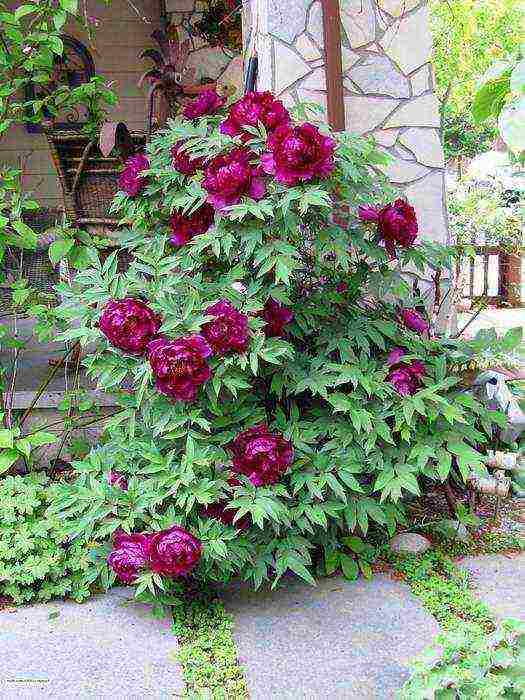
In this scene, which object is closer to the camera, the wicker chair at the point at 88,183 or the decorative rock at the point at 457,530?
the decorative rock at the point at 457,530

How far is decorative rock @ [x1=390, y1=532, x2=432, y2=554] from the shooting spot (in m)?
2.70

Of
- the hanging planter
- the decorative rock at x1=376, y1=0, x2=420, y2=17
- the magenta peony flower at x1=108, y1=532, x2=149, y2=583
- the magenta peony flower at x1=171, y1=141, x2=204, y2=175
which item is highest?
the hanging planter

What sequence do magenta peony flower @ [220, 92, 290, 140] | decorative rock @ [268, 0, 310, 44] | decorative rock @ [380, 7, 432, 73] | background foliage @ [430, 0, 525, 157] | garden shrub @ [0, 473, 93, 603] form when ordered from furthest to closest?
background foliage @ [430, 0, 525, 157] < decorative rock @ [380, 7, 432, 73] < decorative rock @ [268, 0, 310, 44] < garden shrub @ [0, 473, 93, 603] < magenta peony flower @ [220, 92, 290, 140]

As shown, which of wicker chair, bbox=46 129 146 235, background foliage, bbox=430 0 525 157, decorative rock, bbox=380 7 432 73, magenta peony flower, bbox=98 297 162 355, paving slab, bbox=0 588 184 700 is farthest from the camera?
background foliage, bbox=430 0 525 157

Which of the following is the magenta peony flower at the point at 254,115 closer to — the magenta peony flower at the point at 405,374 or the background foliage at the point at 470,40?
the magenta peony flower at the point at 405,374

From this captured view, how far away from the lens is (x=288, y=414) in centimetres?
259

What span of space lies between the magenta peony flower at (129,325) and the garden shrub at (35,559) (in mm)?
659

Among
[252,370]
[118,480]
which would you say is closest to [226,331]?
[252,370]

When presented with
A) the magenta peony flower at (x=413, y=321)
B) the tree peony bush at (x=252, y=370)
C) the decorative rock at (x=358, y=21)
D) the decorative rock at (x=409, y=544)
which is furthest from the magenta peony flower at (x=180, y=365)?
the decorative rock at (x=358, y=21)

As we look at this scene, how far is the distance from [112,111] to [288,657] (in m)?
5.33

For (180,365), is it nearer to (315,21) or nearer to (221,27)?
(315,21)

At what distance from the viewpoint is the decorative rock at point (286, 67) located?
3225mm

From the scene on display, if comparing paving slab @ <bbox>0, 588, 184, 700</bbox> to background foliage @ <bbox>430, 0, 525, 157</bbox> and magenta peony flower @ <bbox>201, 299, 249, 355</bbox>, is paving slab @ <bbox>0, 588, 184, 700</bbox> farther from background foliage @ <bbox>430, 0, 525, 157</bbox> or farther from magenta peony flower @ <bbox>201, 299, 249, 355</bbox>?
background foliage @ <bbox>430, 0, 525, 157</bbox>

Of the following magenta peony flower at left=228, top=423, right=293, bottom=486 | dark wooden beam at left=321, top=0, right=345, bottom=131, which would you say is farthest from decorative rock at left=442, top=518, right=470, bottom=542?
dark wooden beam at left=321, top=0, right=345, bottom=131
